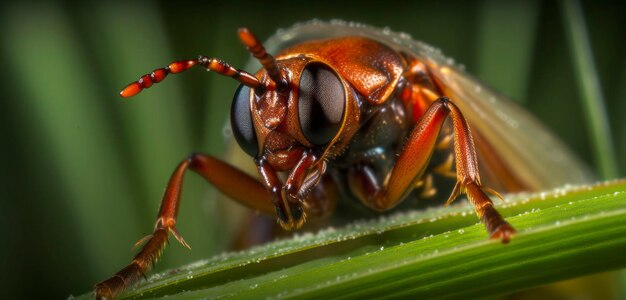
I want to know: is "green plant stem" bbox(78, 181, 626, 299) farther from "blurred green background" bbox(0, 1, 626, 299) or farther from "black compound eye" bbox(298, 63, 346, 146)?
"blurred green background" bbox(0, 1, 626, 299)

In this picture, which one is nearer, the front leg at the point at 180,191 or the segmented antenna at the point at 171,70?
the segmented antenna at the point at 171,70

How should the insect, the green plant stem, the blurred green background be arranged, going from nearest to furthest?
1. the green plant stem
2. the insect
3. the blurred green background

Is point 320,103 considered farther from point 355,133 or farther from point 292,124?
point 355,133

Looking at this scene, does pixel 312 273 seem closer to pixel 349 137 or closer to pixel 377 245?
pixel 377 245

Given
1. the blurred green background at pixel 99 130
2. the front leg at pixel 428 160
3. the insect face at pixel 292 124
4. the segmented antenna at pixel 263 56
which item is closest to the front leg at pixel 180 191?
the insect face at pixel 292 124

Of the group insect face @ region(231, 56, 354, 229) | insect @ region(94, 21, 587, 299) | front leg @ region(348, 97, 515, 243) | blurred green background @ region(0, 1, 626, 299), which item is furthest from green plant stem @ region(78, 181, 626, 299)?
blurred green background @ region(0, 1, 626, 299)

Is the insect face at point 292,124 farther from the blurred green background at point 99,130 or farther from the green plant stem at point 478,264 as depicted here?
the blurred green background at point 99,130

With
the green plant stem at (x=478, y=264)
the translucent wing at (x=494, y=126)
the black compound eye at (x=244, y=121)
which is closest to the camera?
the green plant stem at (x=478, y=264)
